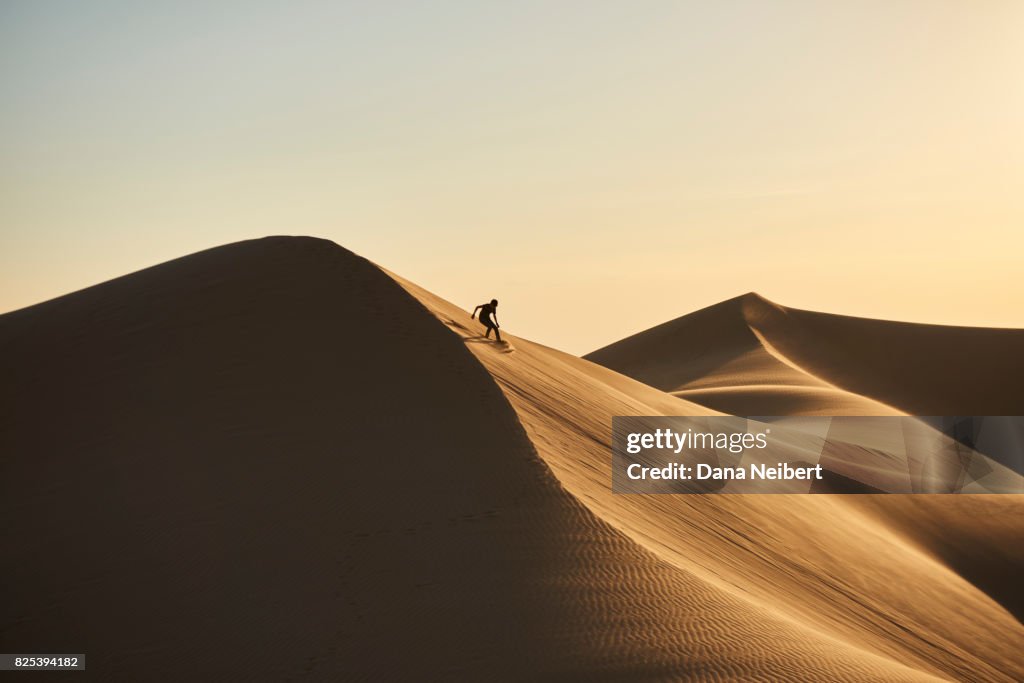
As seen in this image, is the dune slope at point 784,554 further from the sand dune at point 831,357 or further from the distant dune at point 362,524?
the sand dune at point 831,357

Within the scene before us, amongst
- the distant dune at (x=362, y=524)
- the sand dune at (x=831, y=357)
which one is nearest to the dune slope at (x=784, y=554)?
the distant dune at (x=362, y=524)

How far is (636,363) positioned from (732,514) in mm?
45673

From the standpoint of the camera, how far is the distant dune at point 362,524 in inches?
362

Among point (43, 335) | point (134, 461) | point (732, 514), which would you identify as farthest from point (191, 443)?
point (732, 514)

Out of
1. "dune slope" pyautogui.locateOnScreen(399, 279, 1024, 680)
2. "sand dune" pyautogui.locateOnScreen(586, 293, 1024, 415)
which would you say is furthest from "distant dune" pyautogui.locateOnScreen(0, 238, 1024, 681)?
"sand dune" pyautogui.locateOnScreen(586, 293, 1024, 415)

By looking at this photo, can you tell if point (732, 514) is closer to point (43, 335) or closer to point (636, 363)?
point (43, 335)

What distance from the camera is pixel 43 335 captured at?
1534 cm

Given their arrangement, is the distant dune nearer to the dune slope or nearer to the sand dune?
the dune slope

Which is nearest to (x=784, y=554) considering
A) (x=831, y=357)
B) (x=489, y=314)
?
(x=489, y=314)

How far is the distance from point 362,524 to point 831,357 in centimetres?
5288

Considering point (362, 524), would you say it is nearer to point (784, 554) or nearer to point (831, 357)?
point (784, 554)

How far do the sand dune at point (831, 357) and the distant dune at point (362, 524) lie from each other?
31.8 m

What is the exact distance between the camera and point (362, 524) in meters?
10.7

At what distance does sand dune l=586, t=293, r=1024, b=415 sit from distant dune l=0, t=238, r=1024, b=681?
3179 centimetres
